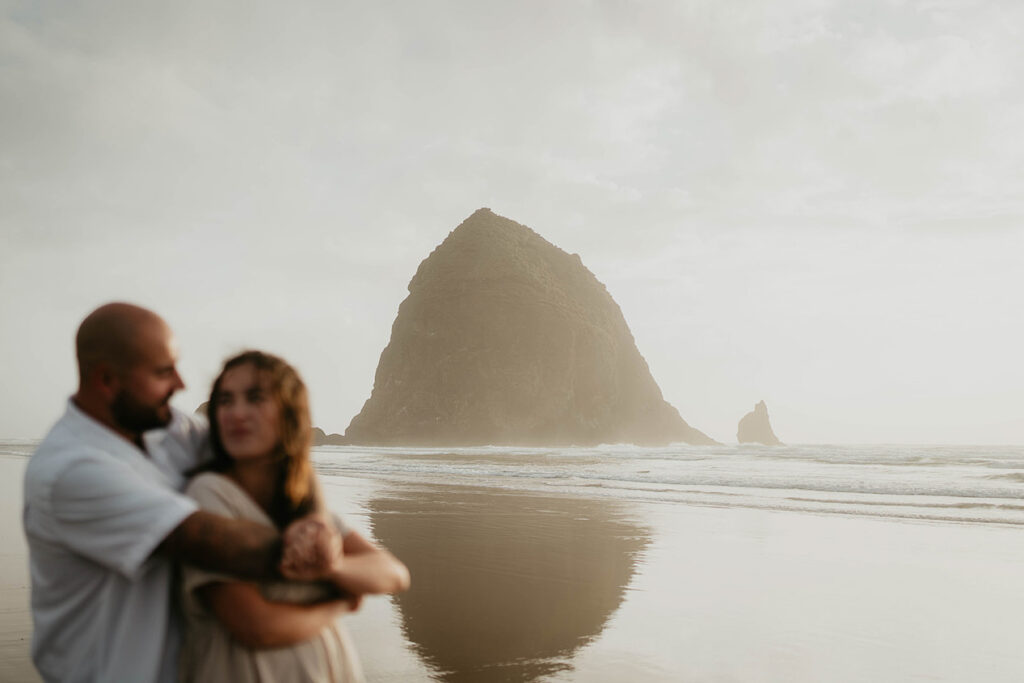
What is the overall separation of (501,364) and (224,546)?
77969mm

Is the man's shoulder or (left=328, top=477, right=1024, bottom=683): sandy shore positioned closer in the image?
the man's shoulder

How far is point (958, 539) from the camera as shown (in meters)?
10.5

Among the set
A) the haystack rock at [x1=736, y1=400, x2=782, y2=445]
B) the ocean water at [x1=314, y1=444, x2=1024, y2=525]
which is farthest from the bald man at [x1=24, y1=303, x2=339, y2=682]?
the haystack rock at [x1=736, y1=400, x2=782, y2=445]

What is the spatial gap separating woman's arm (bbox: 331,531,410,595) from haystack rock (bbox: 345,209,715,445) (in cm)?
7302

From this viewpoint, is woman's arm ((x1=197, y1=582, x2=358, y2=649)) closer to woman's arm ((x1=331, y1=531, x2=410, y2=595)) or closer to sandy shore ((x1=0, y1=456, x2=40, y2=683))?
woman's arm ((x1=331, y1=531, x2=410, y2=595))

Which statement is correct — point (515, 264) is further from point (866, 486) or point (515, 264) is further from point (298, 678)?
point (298, 678)

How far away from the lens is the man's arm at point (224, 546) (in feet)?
5.25

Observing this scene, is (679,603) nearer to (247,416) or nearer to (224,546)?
(247,416)

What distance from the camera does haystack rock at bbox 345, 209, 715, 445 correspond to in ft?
252

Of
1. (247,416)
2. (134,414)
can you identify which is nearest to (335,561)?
(247,416)

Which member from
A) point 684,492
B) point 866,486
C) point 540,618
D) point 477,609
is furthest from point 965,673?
point 866,486

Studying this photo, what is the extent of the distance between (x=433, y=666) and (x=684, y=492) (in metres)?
13.5

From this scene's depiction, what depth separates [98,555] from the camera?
1.61m

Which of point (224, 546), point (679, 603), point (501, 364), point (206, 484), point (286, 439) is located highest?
point (501, 364)
